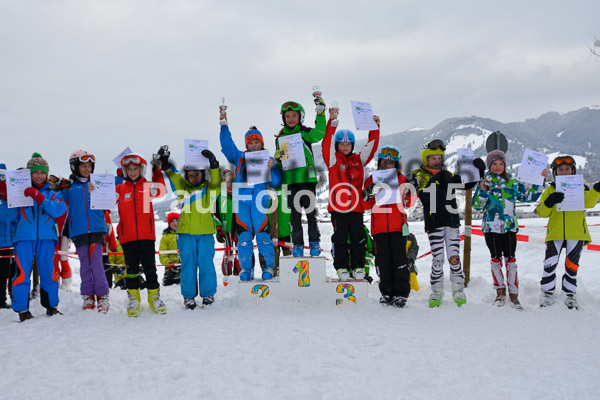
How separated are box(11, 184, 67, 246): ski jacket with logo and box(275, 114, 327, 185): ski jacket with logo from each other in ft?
10.4

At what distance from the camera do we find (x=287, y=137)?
583 centimetres

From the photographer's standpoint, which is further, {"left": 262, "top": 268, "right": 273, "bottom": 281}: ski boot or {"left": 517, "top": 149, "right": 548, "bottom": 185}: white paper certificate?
{"left": 262, "top": 268, "right": 273, "bottom": 281}: ski boot

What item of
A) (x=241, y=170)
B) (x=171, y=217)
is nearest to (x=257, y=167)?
(x=241, y=170)

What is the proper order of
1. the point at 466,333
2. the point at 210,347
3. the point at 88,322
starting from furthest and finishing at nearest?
the point at 88,322 → the point at 466,333 → the point at 210,347

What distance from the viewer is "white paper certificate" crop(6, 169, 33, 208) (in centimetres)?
525

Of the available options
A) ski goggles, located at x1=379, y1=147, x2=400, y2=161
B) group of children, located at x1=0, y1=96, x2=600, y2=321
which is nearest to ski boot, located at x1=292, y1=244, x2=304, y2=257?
group of children, located at x1=0, y1=96, x2=600, y2=321

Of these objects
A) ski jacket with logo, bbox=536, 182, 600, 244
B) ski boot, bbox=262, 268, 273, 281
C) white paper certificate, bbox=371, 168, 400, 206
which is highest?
white paper certificate, bbox=371, 168, 400, 206

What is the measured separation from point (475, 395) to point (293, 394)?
130 cm

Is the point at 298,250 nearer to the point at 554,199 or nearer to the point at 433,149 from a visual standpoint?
the point at 433,149

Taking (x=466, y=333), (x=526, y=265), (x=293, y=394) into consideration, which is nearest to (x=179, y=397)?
(x=293, y=394)

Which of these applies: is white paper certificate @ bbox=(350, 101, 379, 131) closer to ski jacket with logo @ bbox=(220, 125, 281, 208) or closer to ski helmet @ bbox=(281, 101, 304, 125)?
ski helmet @ bbox=(281, 101, 304, 125)

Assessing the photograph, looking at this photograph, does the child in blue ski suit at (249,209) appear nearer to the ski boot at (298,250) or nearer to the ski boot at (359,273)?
the ski boot at (298,250)

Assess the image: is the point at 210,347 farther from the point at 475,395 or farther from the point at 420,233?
the point at 420,233

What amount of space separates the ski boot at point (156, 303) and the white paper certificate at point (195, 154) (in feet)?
5.96
